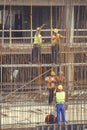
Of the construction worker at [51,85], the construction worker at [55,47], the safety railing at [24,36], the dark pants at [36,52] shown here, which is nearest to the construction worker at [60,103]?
the construction worker at [51,85]

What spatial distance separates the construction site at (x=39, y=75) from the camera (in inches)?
977

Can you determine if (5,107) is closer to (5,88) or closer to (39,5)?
(5,88)

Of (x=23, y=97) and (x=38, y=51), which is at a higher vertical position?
(x=38, y=51)

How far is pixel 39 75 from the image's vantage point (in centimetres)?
2820

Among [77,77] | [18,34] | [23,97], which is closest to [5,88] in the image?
[23,97]

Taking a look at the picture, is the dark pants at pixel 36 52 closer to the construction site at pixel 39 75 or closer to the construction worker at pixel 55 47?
the construction site at pixel 39 75

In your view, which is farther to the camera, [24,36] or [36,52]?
[24,36]

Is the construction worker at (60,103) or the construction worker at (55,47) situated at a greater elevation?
the construction worker at (55,47)

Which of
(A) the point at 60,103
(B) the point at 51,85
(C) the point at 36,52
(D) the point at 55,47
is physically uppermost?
(D) the point at 55,47

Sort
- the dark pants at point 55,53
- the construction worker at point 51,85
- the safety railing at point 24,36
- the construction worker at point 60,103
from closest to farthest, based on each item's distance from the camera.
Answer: the construction worker at point 60,103 < the construction worker at point 51,85 < the dark pants at point 55,53 < the safety railing at point 24,36

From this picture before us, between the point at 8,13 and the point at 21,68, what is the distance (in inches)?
230

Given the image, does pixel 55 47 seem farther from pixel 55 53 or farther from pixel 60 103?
pixel 60 103

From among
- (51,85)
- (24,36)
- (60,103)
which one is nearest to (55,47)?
(51,85)

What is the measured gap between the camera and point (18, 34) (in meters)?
35.2
